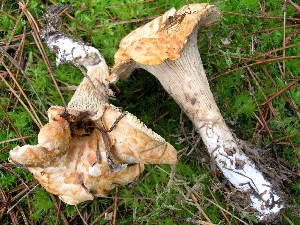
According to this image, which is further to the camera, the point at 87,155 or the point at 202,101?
the point at 202,101

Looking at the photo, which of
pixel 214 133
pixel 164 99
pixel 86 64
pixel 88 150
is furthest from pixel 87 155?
pixel 164 99

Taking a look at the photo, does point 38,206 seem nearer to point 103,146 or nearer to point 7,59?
point 103,146

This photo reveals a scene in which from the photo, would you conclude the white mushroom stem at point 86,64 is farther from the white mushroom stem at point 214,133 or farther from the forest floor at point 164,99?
the white mushroom stem at point 214,133

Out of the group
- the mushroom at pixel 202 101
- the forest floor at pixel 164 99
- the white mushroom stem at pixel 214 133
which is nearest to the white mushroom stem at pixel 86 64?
the mushroom at pixel 202 101

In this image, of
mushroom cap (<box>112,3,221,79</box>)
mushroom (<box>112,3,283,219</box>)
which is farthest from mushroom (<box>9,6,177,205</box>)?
mushroom (<box>112,3,283,219</box>)

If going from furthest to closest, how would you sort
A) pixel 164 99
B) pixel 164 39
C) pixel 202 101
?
pixel 164 99 < pixel 202 101 < pixel 164 39

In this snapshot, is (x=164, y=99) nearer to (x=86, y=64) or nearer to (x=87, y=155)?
(x=86, y=64)
